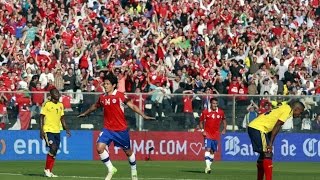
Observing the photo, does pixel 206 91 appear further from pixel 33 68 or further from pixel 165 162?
pixel 33 68

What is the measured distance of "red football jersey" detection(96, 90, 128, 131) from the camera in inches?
1041

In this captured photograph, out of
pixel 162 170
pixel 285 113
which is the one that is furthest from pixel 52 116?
pixel 285 113

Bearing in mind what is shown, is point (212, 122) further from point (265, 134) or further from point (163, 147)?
point (265, 134)

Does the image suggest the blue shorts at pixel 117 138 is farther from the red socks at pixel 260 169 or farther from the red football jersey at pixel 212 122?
the red football jersey at pixel 212 122

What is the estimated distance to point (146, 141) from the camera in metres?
39.5

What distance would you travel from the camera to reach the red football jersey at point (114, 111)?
26.5 m

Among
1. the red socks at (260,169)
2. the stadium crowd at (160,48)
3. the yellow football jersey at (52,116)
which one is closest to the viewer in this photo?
the red socks at (260,169)

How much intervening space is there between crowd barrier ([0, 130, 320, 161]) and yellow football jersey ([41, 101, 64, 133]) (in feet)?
27.3

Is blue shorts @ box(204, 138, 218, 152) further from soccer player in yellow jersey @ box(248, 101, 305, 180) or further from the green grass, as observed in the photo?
soccer player in yellow jersey @ box(248, 101, 305, 180)

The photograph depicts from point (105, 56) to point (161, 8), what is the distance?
180 inches

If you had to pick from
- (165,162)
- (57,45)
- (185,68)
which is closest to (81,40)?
(57,45)

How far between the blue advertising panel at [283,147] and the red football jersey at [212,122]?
6.17m

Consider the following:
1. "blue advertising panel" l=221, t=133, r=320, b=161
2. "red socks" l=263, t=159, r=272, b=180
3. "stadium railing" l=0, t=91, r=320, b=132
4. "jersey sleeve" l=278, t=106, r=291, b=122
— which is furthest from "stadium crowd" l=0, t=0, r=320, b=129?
"jersey sleeve" l=278, t=106, r=291, b=122

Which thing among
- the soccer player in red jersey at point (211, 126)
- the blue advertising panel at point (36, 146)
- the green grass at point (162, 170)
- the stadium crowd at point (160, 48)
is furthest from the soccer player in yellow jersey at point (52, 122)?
the blue advertising panel at point (36, 146)
